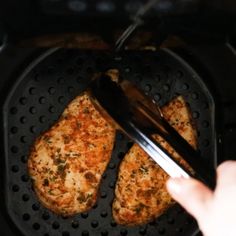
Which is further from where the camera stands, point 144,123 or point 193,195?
point 144,123

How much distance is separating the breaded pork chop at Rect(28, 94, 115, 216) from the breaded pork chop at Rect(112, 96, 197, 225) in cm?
4

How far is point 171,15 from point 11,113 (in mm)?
389

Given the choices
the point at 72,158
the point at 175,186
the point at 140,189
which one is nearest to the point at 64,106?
the point at 72,158

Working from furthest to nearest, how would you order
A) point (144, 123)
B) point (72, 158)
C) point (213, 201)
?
Answer: 1. point (72, 158)
2. point (144, 123)
3. point (213, 201)

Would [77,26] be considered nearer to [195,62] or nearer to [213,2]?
[213,2]

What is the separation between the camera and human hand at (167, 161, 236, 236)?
1.88 feet

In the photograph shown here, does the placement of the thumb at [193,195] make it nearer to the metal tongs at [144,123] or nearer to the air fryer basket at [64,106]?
the metal tongs at [144,123]

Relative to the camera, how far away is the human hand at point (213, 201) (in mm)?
572

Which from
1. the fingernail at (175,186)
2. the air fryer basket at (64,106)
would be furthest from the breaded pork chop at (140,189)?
the fingernail at (175,186)

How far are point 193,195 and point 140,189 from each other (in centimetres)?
33

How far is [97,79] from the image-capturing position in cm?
86

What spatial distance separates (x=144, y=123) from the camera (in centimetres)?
77

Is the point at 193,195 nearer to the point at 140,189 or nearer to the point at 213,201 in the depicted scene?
the point at 213,201

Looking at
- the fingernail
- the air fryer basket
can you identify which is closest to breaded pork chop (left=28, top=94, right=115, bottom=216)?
the air fryer basket
